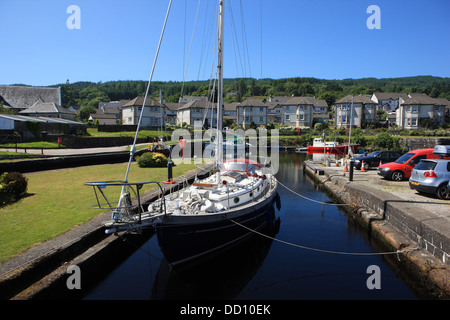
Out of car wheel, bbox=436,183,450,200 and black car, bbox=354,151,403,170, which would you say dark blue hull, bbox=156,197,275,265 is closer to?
car wheel, bbox=436,183,450,200

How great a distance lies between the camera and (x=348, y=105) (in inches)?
3041

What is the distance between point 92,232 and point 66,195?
612cm

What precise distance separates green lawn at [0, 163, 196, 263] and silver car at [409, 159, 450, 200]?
49.5ft

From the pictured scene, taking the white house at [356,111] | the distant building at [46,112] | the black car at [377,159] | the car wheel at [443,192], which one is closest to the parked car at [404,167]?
the black car at [377,159]

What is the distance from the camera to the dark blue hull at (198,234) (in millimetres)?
9492

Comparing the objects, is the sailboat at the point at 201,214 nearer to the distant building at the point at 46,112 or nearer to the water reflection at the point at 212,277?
the water reflection at the point at 212,277

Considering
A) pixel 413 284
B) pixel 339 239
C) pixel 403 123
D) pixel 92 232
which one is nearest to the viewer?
pixel 413 284

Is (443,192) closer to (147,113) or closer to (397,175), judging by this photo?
(397,175)

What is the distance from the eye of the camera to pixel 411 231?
37.1ft

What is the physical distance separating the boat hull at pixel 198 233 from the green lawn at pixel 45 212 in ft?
13.0

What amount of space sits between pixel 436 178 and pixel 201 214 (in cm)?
1155

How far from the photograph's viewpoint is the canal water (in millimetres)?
9164
